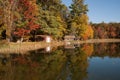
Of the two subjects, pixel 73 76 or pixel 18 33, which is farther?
pixel 18 33

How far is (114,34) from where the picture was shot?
15088 cm

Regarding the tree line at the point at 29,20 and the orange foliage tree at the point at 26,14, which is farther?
the orange foliage tree at the point at 26,14

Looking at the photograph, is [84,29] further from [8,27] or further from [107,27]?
[107,27]

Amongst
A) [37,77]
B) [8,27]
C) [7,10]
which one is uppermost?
[7,10]

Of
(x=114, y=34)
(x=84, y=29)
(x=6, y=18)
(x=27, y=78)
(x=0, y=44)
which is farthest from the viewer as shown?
(x=114, y=34)

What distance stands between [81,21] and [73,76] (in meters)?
75.7

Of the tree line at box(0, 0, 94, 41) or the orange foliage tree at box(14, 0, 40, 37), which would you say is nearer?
the tree line at box(0, 0, 94, 41)

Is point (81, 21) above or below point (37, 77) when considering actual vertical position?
above

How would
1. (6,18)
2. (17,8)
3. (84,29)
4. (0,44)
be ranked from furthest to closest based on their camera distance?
(84,29), (17,8), (6,18), (0,44)

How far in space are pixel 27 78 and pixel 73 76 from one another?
11.3ft

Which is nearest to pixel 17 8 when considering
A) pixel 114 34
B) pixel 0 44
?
pixel 0 44

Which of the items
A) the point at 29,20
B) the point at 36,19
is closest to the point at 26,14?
the point at 29,20

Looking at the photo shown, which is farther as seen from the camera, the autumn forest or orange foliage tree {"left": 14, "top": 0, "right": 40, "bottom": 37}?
orange foliage tree {"left": 14, "top": 0, "right": 40, "bottom": 37}

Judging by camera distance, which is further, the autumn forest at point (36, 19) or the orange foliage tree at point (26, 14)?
the orange foliage tree at point (26, 14)
